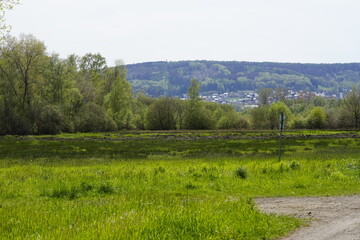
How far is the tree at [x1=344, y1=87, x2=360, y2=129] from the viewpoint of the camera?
102 metres

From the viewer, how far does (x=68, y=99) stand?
8394cm

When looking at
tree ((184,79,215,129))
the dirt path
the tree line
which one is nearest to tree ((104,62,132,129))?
the tree line

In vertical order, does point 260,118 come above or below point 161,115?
below

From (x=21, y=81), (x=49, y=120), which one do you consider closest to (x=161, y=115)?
(x=49, y=120)

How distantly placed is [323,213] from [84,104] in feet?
268

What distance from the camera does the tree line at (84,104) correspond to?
75000mm

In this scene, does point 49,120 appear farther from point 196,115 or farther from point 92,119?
point 196,115

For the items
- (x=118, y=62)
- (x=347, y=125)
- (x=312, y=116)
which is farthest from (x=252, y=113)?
(x=118, y=62)

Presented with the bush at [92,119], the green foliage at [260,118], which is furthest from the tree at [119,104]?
the green foliage at [260,118]

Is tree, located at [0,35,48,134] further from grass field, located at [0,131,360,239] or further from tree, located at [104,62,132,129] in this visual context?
grass field, located at [0,131,360,239]

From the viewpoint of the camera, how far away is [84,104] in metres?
88.9

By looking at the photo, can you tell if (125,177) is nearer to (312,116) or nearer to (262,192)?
(262,192)

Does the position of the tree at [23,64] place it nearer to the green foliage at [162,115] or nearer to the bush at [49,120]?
the bush at [49,120]

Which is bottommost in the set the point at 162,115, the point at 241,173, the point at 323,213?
the point at 162,115
